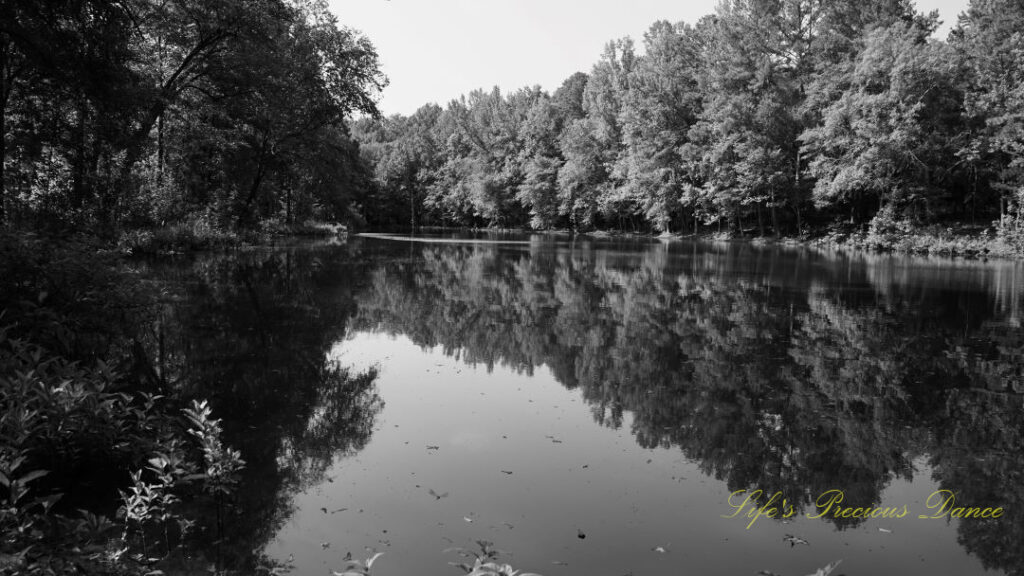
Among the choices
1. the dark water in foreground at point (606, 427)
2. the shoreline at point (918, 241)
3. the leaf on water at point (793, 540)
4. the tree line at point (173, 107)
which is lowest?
the leaf on water at point (793, 540)

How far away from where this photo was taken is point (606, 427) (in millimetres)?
6570

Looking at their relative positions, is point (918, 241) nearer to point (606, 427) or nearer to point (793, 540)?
point (606, 427)

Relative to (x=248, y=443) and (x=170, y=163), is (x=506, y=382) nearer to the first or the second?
(x=248, y=443)

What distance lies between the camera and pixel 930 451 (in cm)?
600

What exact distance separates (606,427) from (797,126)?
46.7 metres

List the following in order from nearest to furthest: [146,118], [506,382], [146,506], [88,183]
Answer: [146,506] → [506,382] → [88,183] → [146,118]

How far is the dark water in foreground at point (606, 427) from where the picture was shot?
4.23 metres

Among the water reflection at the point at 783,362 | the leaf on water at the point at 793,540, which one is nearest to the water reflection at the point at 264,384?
the water reflection at the point at 783,362

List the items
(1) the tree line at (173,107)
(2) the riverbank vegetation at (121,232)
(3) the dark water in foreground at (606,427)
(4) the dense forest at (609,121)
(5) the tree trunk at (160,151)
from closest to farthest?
(2) the riverbank vegetation at (121,232)
(3) the dark water in foreground at (606,427)
(1) the tree line at (173,107)
(4) the dense forest at (609,121)
(5) the tree trunk at (160,151)

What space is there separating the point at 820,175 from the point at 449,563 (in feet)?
153

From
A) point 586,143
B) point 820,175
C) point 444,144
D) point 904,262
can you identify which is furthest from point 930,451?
point 444,144

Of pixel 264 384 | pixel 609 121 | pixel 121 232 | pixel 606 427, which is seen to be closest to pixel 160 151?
pixel 121 232

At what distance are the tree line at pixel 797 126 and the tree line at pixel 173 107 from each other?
25322 millimetres

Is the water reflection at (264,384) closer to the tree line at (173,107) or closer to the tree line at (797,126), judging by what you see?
the tree line at (173,107)
